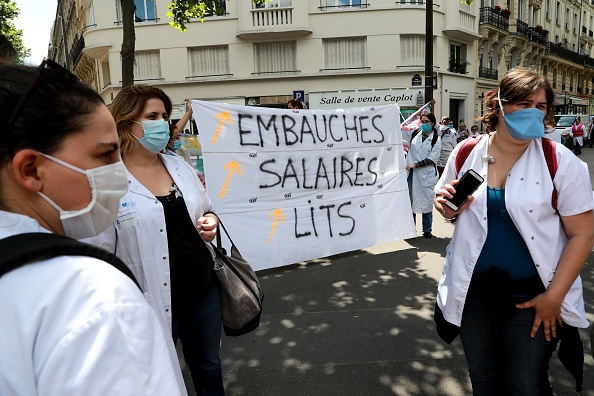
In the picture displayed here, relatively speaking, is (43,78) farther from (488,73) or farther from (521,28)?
(521,28)

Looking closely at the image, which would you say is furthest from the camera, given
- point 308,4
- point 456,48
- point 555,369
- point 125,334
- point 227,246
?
point 456,48

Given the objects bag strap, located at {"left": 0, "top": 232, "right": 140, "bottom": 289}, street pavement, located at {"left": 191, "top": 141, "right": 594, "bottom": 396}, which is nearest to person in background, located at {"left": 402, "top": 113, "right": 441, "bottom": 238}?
→ street pavement, located at {"left": 191, "top": 141, "right": 594, "bottom": 396}

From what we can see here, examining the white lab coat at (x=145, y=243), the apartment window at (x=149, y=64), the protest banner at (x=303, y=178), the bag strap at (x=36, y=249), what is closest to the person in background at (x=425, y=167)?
the protest banner at (x=303, y=178)

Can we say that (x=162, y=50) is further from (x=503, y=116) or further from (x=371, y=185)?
(x=503, y=116)

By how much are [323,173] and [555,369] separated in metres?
3.27

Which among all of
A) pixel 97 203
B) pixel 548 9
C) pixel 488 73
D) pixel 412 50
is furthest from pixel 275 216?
pixel 548 9

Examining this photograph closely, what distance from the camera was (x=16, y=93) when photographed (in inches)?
34.4

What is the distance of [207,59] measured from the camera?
21.3 meters

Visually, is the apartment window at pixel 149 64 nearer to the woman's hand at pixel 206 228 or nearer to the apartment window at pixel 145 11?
the apartment window at pixel 145 11

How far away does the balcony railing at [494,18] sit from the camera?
26219 mm

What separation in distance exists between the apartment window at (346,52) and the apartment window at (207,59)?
4746mm

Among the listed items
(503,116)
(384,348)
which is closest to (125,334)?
(503,116)

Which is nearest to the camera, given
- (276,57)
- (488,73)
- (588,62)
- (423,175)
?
(423,175)

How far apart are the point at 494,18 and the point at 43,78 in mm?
30373
